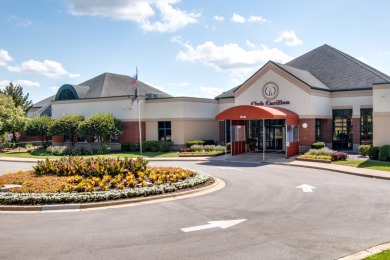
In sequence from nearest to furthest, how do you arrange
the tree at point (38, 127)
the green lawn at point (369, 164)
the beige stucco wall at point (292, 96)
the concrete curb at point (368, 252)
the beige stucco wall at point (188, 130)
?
the concrete curb at point (368, 252), the green lawn at point (369, 164), the beige stucco wall at point (292, 96), the beige stucco wall at point (188, 130), the tree at point (38, 127)

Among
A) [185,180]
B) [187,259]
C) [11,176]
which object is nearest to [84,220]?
[187,259]

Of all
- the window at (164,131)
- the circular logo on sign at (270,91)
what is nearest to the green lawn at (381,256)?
the circular logo on sign at (270,91)

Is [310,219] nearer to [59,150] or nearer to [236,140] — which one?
[236,140]

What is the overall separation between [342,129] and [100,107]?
2466cm

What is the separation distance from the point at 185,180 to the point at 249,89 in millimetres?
19544

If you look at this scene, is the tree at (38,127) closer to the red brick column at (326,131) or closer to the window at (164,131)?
the window at (164,131)

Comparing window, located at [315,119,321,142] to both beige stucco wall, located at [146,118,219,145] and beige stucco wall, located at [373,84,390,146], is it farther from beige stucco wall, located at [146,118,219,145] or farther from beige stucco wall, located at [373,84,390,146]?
beige stucco wall, located at [146,118,219,145]

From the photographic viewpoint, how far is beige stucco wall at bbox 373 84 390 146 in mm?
26797

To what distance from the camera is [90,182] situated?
50.6 feet

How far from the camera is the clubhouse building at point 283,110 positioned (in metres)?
30.2

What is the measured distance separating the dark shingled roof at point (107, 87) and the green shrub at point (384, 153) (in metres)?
27.1

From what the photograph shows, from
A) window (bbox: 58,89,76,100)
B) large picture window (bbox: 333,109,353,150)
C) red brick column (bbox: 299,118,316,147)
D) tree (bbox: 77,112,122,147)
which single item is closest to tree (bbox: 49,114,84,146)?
tree (bbox: 77,112,122,147)

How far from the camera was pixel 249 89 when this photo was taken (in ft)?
115

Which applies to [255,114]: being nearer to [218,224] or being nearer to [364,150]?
[364,150]
